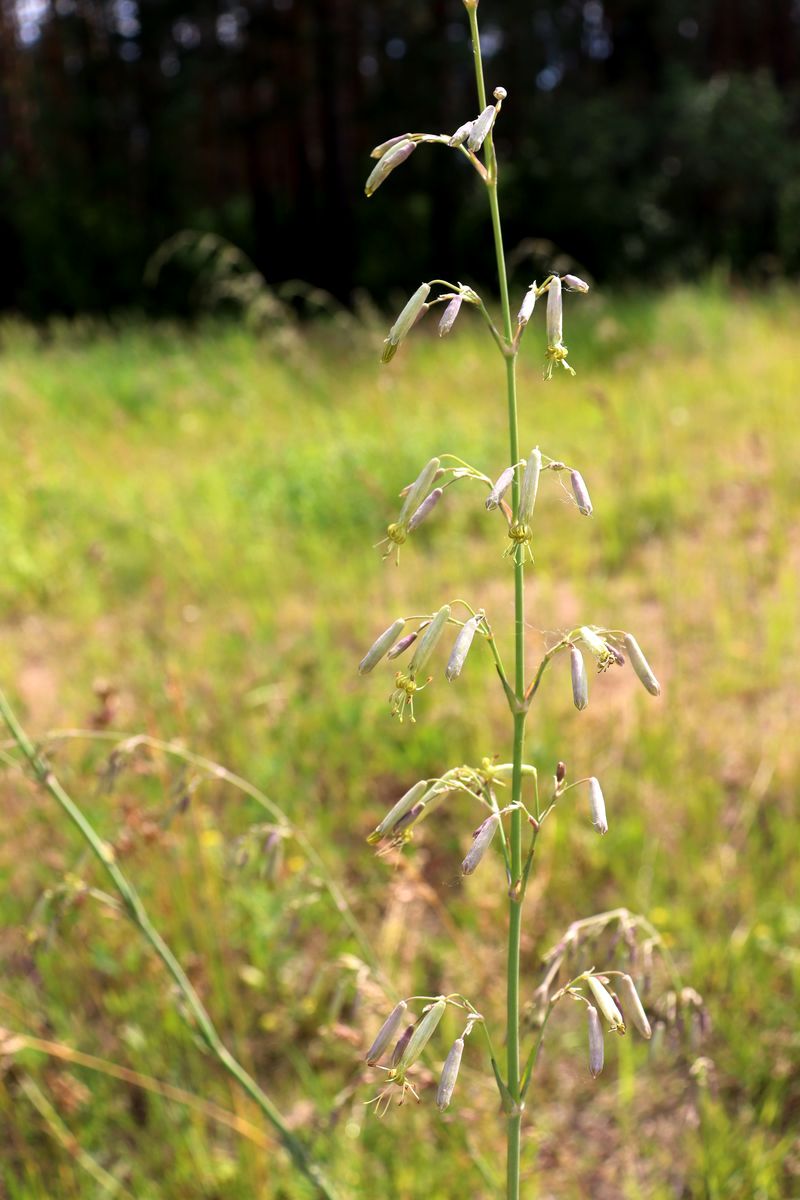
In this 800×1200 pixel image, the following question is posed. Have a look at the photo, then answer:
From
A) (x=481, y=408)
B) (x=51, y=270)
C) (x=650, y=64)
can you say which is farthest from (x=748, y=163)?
(x=51, y=270)

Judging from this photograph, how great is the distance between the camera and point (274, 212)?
1357 centimetres

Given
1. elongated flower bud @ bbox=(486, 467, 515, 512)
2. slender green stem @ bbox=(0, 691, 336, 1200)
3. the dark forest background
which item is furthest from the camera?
the dark forest background

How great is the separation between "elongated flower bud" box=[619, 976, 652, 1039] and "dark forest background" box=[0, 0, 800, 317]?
11001 mm

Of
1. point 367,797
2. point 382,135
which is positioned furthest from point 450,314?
point 382,135

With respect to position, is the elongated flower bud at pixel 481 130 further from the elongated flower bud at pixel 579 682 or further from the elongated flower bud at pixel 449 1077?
the elongated flower bud at pixel 449 1077

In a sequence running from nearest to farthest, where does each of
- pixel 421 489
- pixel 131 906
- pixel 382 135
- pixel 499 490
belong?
pixel 499 490, pixel 421 489, pixel 131 906, pixel 382 135

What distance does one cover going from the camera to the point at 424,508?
92 cm

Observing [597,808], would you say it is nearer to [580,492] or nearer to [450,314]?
[580,492]

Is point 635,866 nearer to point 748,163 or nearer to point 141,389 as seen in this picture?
point 141,389

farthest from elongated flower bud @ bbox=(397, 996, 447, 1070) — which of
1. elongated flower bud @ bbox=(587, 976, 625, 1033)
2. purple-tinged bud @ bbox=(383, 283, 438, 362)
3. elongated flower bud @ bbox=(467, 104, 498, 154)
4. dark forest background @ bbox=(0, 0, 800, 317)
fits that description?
dark forest background @ bbox=(0, 0, 800, 317)

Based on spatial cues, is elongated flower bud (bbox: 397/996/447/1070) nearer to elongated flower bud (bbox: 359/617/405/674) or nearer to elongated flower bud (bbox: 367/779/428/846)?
elongated flower bud (bbox: 367/779/428/846)

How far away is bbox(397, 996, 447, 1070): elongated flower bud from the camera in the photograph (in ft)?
2.99

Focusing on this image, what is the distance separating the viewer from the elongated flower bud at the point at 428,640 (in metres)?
0.88

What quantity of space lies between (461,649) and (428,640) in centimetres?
3
